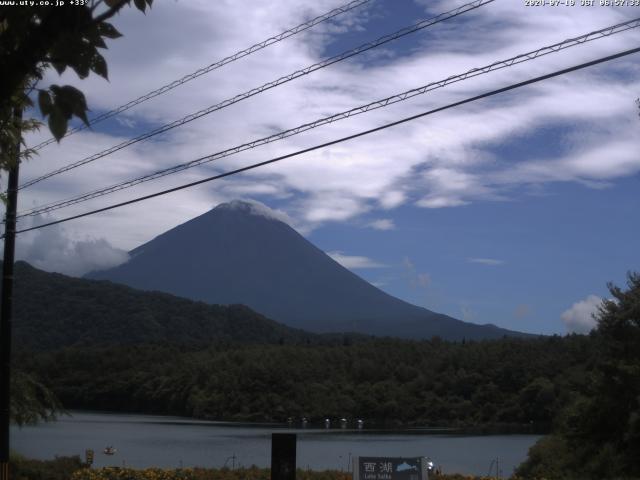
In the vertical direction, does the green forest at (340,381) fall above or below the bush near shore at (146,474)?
above

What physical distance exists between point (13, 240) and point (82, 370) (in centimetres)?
5519

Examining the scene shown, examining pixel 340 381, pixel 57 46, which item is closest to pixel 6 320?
pixel 57 46

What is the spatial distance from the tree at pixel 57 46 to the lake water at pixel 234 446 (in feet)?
83.2

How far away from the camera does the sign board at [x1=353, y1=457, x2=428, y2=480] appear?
1177cm

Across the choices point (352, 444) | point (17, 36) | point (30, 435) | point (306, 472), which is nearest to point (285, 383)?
point (30, 435)

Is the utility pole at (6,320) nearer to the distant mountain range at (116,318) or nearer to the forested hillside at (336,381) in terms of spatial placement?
the forested hillside at (336,381)

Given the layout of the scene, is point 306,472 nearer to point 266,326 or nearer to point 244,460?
point 244,460

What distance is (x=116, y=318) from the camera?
119875 mm

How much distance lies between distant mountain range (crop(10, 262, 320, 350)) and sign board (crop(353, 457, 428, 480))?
80802 millimetres

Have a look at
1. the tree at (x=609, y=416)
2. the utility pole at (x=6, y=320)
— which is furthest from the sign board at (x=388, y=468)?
the tree at (x=609, y=416)

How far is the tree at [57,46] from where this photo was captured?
9.73ft

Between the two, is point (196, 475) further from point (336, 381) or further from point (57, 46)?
point (336, 381)

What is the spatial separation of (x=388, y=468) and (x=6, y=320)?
23.0 feet

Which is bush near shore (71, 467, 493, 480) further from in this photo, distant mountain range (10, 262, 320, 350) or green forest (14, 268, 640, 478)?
distant mountain range (10, 262, 320, 350)
